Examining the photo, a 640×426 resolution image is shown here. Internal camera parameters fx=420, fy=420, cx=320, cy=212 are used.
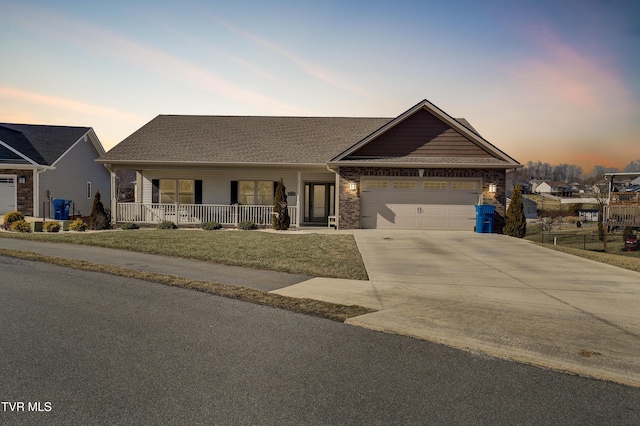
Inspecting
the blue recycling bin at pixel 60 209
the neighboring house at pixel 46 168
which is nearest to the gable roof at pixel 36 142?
the neighboring house at pixel 46 168

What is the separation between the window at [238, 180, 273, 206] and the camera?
2109cm

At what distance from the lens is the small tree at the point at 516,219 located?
57.1 feet

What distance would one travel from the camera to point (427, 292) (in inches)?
301

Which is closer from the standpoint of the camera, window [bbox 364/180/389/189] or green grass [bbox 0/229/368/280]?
green grass [bbox 0/229/368/280]

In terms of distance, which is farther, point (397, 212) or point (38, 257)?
point (397, 212)

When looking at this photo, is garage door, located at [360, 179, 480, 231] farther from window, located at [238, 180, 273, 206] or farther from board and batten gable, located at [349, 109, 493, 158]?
window, located at [238, 180, 273, 206]

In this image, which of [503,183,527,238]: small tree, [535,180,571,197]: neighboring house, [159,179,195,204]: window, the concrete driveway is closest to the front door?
[159,179,195,204]: window

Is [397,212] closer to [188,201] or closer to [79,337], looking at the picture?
[188,201]

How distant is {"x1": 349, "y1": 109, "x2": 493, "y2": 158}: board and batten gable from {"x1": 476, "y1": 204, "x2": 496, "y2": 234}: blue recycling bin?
248 cm

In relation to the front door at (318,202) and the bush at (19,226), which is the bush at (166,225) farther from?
the front door at (318,202)

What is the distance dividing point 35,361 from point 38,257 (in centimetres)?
763

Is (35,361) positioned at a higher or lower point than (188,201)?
lower

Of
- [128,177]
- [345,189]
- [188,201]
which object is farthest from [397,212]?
[128,177]

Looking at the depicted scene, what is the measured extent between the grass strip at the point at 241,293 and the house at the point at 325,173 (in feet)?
33.1
